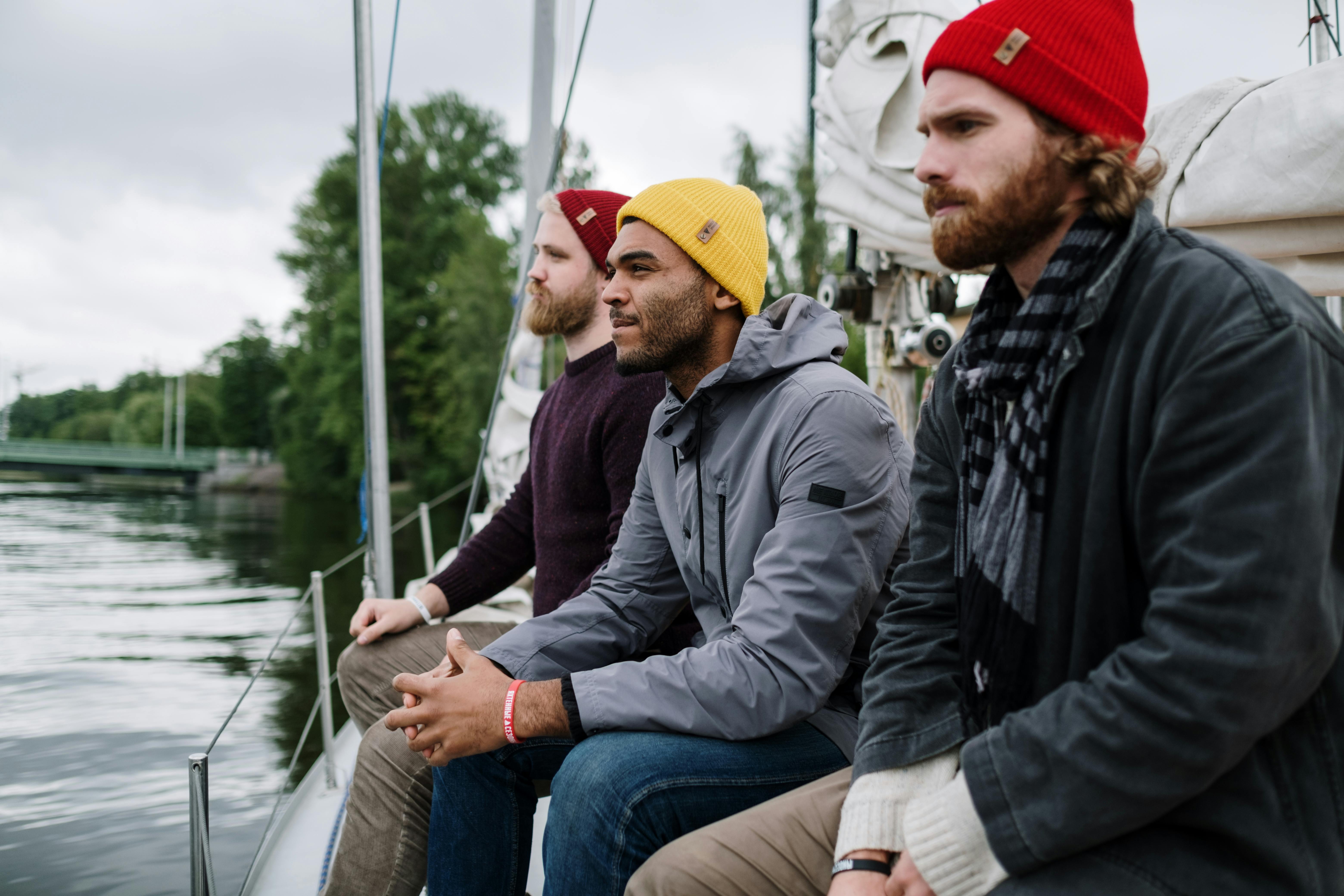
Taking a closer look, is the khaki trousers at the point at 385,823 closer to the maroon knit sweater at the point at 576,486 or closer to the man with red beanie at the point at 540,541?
the man with red beanie at the point at 540,541

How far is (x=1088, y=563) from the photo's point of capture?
0.99 m

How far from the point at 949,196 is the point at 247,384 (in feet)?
168

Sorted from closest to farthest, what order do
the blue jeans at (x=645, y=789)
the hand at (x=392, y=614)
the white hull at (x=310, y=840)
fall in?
the blue jeans at (x=645, y=789) < the white hull at (x=310, y=840) < the hand at (x=392, y=614)

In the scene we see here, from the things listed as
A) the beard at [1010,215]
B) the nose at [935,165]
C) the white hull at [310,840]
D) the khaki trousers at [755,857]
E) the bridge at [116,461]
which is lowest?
the bridge at [116,461]

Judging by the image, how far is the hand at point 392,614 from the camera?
230cm

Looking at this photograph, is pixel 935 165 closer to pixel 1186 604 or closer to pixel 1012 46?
pixel 1012 46

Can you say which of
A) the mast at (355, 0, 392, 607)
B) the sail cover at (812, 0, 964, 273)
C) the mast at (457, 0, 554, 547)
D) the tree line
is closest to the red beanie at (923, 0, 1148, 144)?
the sail cover at (812, 0, 964, 273)

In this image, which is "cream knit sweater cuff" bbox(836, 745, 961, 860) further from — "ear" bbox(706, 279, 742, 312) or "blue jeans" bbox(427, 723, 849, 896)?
"ear" bbox(706, 279, 742, 312)

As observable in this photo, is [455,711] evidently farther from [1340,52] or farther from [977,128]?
[1340,52]

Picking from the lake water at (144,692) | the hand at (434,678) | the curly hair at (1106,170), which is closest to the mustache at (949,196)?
the curly hair at (1106,170)

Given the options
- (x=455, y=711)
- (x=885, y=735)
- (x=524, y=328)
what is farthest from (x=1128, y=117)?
(x=524, y=328)

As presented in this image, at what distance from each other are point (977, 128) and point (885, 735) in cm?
74

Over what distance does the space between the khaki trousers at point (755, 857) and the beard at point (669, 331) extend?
0.88 meters

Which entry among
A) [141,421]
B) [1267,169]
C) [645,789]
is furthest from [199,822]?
[141,421]
